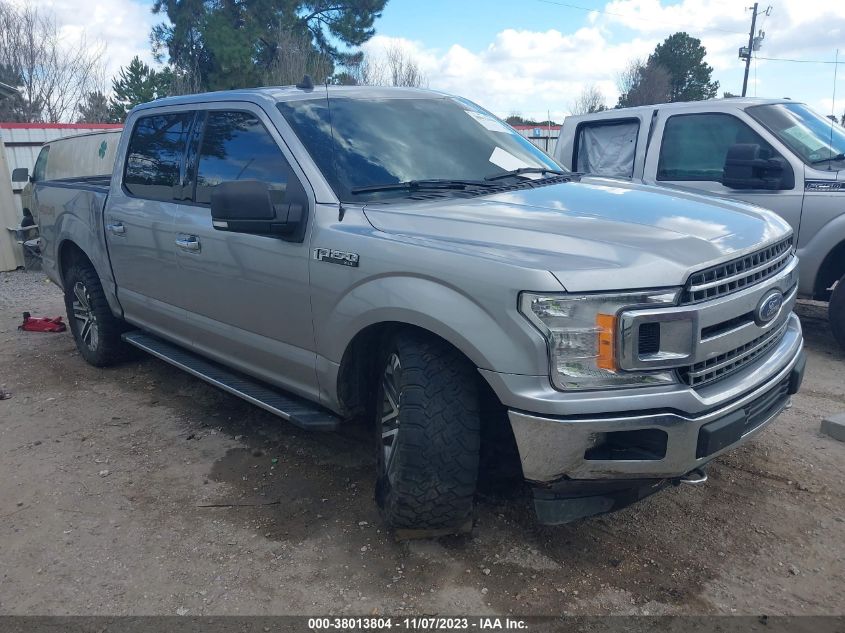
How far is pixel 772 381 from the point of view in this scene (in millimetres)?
2869

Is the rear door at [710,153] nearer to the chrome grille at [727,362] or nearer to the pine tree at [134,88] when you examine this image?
the chrome grille at [727,362]

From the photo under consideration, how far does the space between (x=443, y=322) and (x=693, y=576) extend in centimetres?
143

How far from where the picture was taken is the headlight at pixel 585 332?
2393 millimetres

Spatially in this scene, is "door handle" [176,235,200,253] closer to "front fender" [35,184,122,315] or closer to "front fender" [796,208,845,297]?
"front fender" [35,184,122,315]

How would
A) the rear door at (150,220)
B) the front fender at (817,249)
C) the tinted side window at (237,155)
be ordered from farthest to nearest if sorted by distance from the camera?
the front fender at (817,249) → the rear door at (150,220) → the tinted side window at (237,155)

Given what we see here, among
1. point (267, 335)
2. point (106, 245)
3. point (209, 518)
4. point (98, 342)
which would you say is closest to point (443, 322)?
point (267, 335)

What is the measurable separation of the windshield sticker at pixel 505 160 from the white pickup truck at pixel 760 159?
5.29 ft

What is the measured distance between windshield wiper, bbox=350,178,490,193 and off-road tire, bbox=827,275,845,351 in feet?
11.4

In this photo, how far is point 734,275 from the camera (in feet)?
8.71

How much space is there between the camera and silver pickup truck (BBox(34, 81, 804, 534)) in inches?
95.7

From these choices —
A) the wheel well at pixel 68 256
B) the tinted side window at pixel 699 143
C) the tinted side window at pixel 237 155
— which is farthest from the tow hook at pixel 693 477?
the wheel well at pixel 68 256

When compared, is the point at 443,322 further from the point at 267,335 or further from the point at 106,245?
the point at 106,245

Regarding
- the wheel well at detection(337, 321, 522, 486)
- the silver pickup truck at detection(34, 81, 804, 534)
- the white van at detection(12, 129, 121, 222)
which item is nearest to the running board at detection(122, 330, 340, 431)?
the silver pickup truck at detection(34, 81, 804, 534)

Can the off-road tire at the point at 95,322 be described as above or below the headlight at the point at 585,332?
below
